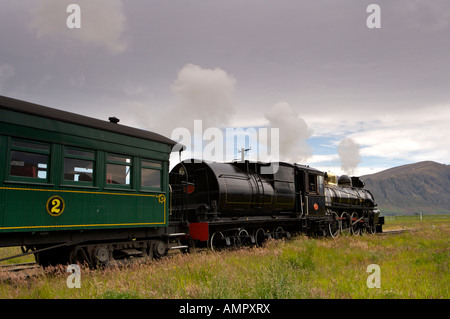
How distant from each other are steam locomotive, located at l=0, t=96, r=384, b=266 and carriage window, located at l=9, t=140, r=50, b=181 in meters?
0.02

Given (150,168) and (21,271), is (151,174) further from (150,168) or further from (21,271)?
(21,271)

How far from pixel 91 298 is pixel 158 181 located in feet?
16.2

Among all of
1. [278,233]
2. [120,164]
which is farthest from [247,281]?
[278,233]

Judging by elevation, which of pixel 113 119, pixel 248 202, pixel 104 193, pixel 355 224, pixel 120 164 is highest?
pixel 113 119

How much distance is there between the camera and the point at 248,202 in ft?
46.6

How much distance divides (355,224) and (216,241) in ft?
47.7

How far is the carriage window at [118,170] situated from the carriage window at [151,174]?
0.49 meters

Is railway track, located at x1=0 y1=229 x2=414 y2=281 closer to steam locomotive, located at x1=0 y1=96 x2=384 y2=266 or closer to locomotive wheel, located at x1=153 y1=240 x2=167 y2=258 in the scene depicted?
steam locomotive, located at x1=0 y1=96 x2=384 y2=266

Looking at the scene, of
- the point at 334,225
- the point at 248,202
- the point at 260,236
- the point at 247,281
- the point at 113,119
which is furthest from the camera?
the point at 334,225

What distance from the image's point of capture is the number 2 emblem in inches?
307

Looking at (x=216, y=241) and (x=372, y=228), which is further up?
(x=216, y=241)

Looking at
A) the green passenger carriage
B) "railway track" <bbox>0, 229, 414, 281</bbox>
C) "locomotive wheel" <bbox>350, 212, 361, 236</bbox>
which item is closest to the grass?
"railway track" <bbox>0, 229, 414, 281</bbox>

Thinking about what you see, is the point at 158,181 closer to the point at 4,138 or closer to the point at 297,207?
the point at 4,138

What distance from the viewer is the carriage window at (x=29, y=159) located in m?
7.37
